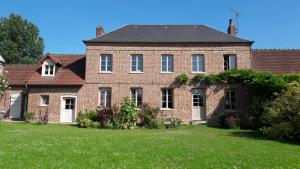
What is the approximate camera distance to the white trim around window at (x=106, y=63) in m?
23.5

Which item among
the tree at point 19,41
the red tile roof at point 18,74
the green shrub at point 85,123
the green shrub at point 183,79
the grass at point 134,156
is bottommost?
the grass at point 134,156

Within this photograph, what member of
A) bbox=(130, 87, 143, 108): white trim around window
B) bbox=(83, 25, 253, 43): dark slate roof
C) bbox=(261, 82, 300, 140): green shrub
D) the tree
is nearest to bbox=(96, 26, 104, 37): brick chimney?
bbox=(83, 25, 253, 43): dark slate roof

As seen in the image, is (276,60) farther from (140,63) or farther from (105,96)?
(105,96)

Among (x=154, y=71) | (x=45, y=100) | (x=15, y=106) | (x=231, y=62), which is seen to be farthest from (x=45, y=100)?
(x=231, y=62)

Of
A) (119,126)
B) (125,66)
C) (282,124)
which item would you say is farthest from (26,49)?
(282,124)

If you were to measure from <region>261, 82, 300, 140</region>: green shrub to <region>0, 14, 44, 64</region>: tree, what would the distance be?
4098 cm

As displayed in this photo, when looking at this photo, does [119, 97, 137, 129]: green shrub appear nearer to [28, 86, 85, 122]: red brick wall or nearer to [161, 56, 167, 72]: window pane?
[28, 86, 85, 122]: red brick wall

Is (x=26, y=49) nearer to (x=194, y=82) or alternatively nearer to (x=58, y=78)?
(x=58, y=78)

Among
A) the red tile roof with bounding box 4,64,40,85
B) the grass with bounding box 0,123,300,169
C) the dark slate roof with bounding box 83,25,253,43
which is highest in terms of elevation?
the dark slate roof with bounding box 83,25,253,43

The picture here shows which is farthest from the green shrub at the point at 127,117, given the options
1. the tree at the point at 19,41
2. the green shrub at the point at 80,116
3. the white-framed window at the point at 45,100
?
the tree at the point at 19,41

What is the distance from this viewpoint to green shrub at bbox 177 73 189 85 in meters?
22.6

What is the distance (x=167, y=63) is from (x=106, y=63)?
16.2 ft

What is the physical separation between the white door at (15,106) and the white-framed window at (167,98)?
12.4 meters

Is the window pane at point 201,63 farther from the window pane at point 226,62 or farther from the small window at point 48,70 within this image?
the small window at point 48,70
